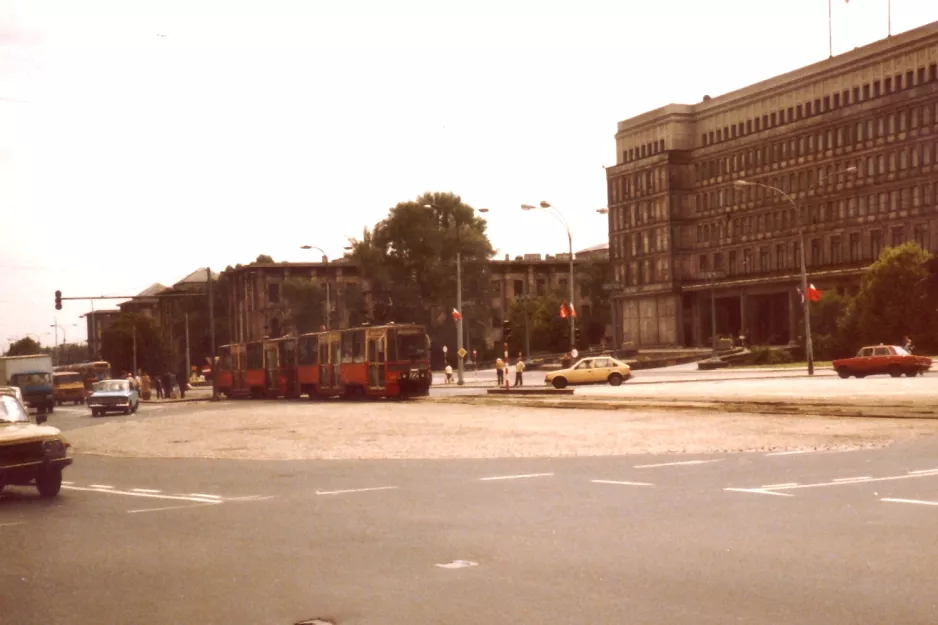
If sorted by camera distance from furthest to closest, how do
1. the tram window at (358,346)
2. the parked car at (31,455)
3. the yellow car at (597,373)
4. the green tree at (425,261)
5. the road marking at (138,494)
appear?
the green tree at (425,261) → the yellow car at (597,373) → the tram window at (358,346) → the parked car at (31,455) → the road marking at (138,494)

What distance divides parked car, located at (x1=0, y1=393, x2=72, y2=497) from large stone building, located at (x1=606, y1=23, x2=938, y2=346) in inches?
3685

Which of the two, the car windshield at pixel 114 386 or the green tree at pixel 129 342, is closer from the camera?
the car windshield at pixel 114 386

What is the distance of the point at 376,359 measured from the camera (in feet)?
175

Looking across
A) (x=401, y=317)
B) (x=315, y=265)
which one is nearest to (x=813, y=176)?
(x=401, y=317)

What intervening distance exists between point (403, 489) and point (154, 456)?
10.6 metres

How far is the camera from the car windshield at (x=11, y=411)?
56.6ft

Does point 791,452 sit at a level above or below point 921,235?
below

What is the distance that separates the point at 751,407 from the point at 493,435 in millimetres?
8332

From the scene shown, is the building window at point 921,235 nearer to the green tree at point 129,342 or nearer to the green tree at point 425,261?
the green tree at point 425,261

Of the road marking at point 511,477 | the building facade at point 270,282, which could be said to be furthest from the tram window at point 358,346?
the building facade at point 270,282

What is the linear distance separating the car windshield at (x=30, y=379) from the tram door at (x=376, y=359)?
28.3 metres

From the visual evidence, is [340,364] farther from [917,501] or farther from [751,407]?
[917,501]

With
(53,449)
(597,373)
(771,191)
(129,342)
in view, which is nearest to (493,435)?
(53,449)

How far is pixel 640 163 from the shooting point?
141625 millimetres
